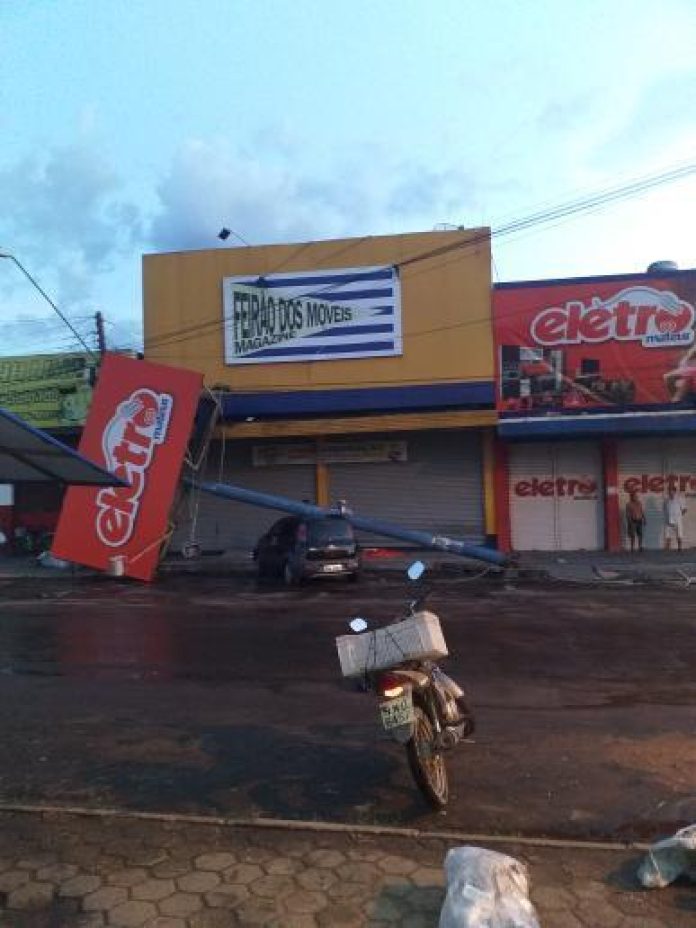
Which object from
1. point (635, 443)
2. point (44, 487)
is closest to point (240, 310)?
point (44, 487)

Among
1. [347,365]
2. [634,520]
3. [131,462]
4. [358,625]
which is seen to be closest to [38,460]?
[358,625]

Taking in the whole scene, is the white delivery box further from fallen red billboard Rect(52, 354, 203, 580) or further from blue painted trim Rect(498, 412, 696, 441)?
blue painted trim Rect(498, 412, 696, 441)

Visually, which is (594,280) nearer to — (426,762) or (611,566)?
(611,566)

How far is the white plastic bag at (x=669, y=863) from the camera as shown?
13.9 feet

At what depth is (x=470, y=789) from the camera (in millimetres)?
5910

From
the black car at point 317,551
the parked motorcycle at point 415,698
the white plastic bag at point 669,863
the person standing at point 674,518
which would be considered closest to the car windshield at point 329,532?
the black car at point 317,551

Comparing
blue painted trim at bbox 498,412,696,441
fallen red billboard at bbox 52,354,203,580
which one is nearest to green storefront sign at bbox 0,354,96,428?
fallen red billboard at bbox 52,354,203,580

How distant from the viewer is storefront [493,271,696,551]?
1022 inches

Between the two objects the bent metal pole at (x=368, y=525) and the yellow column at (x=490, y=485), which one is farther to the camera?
the yellow column at (x=490, y=485)

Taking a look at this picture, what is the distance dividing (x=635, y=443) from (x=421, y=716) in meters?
23.0

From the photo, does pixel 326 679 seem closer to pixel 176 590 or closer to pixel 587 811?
pixel 587 811

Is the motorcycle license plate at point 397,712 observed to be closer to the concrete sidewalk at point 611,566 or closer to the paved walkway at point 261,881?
the paved walkway at point 261,881

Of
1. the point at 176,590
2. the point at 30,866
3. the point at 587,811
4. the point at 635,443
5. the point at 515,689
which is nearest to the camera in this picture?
the point at 30,866

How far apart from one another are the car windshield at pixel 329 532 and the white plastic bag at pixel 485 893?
16.5 m
